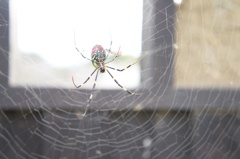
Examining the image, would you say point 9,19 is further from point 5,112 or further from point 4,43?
point 5,112

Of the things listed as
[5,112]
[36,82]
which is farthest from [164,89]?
[5,112]

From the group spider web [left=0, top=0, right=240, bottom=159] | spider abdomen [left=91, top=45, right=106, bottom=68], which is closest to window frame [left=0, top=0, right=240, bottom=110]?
spider web [left=0, top=0, right=240, bottom=159]

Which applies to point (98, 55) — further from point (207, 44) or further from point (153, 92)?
point (207, 44)

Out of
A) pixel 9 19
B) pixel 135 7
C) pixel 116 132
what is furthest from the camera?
pixel 116 132

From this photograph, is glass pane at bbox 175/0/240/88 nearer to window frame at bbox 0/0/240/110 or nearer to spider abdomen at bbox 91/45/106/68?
window frame at bbox 0/0/240/110

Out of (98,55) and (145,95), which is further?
(98,55)

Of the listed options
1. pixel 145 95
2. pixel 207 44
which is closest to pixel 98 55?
pixel 145 95

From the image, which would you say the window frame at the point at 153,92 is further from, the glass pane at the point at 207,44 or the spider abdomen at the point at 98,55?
the spider abdomen at the point at 98,55
